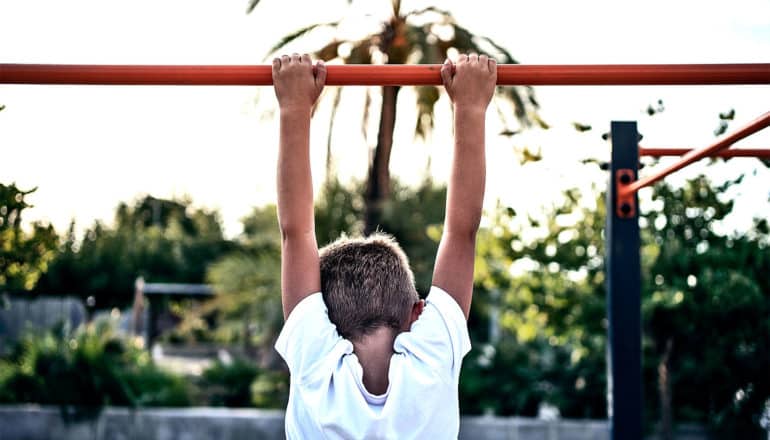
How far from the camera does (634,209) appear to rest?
3012 mm

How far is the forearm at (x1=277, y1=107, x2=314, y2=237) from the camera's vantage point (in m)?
1.49

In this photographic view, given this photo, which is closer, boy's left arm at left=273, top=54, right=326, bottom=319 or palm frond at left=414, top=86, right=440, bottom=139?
boy's left arm at left=273, top=54, right=326, bottom=319

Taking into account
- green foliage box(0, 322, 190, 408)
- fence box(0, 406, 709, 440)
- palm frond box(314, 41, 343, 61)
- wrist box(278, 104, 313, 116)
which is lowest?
fence box(0, 406, 709, 440)

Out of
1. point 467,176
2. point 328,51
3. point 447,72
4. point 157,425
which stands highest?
point 328,51

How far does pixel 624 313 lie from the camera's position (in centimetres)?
297

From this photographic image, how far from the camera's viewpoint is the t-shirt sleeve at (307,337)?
1353 millimetres

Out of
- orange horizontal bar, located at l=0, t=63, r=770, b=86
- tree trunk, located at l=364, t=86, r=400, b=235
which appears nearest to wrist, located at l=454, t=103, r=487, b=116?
orange horizontal bar, located at l=0, t=63, r=770, b=86

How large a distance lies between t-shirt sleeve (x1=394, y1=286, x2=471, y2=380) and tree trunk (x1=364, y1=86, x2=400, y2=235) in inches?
291

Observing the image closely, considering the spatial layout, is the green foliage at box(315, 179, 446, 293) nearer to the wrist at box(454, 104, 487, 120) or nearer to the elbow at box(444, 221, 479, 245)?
the wrist at box(454, 104, 487, 120)

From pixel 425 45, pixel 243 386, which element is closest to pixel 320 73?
pixel 425 45

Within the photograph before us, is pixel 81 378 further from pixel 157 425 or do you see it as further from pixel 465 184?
pixel 465 184

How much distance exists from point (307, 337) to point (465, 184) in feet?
1.35

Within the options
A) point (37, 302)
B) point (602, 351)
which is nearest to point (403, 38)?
point (602, 351)

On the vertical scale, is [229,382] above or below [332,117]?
below
